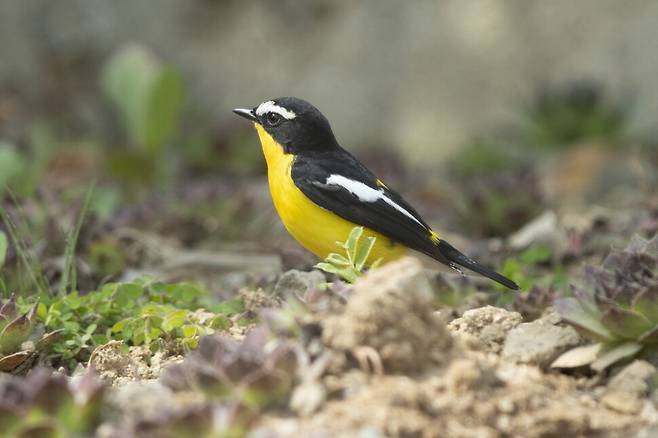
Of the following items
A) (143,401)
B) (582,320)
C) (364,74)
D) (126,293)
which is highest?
(582,320)

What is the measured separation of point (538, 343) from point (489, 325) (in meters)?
0.26

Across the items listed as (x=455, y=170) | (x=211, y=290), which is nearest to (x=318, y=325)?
(x=211, y=290)

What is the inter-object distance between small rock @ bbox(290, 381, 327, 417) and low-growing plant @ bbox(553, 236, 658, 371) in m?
0.88

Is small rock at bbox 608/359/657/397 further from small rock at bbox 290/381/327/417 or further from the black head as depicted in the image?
the black head

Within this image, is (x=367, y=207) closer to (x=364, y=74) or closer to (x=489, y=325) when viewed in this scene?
(x=489, y=325)

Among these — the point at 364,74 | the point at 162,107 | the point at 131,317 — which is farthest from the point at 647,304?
the point at 364,74

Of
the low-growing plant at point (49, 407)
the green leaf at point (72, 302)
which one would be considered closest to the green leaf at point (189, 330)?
the green leaf at point (72, 302)

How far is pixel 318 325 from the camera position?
2.87m

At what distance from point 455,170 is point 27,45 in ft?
15.1

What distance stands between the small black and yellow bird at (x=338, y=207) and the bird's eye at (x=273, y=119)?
0.32 feet

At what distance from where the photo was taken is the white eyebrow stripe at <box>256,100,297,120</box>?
4.89 metres

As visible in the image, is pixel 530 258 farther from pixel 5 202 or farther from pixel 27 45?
pixel 27 45

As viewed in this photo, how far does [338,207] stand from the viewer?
4527 mm

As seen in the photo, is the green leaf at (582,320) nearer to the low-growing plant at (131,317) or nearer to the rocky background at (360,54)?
the low-growing plant at (131,317)
